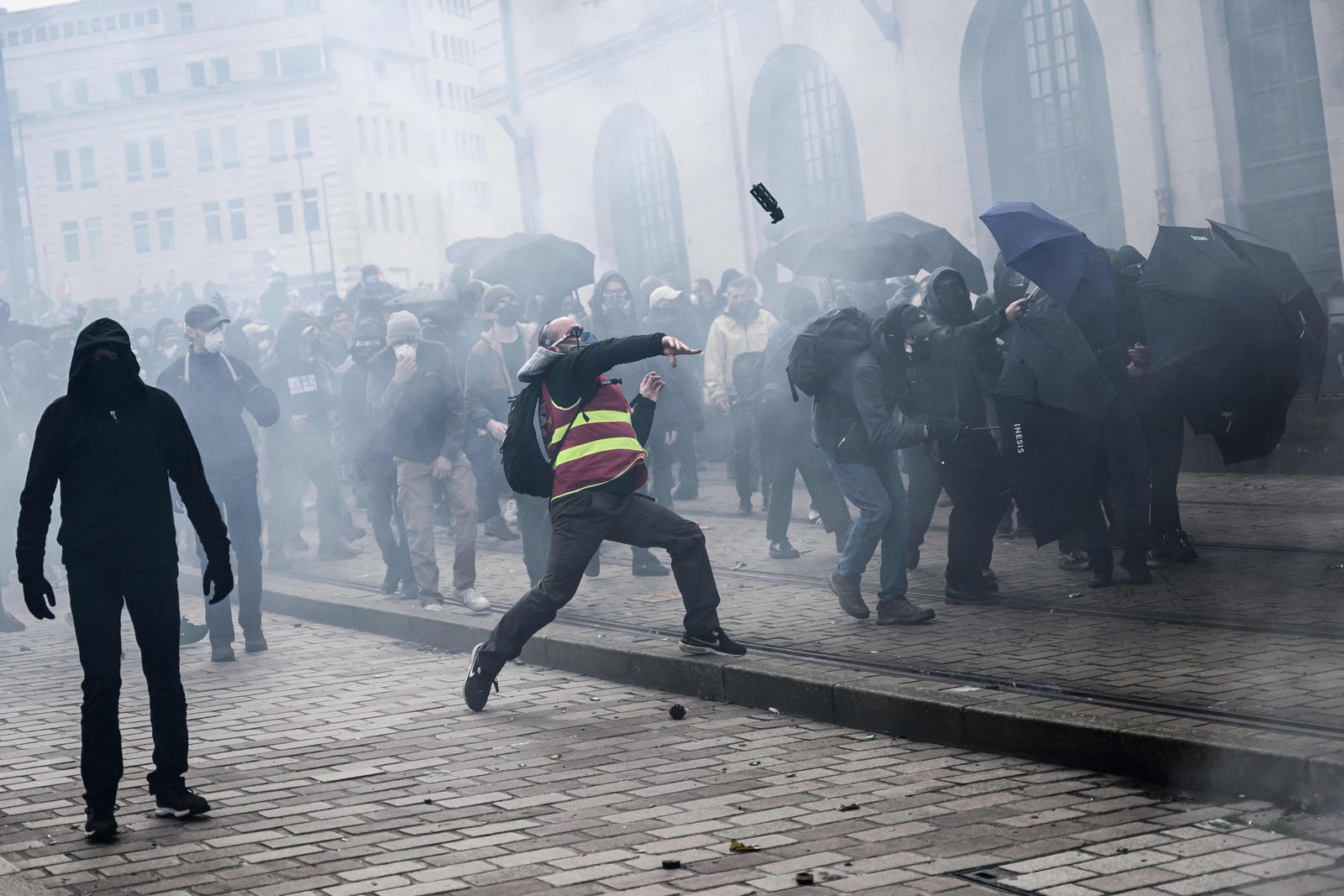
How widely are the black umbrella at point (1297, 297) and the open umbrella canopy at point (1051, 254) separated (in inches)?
25.0

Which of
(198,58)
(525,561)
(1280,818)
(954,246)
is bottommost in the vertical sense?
(1280,818)

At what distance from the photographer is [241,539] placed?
8.17 meters

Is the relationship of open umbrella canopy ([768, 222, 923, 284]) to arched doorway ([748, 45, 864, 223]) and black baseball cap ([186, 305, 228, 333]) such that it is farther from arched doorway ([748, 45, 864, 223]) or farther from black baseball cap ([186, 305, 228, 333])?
black baseball cap ([186, 305, 228, 333])

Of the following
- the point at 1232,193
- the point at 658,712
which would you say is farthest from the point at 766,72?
the point at 1232,193

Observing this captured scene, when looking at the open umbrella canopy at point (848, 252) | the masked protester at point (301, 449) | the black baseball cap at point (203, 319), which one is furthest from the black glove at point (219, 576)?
the masked protester at point (301, 449)

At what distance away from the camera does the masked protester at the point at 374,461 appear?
360 inches

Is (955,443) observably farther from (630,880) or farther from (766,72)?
(630,880)

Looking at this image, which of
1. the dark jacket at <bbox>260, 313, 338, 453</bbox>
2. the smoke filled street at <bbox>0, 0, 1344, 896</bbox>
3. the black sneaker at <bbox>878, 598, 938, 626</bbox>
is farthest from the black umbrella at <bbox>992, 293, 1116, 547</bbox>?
the dark jacket at <bbox>260, 313, 338, 453</bbox>

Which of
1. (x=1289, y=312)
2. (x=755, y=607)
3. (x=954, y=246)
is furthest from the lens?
(x=954, y=246)

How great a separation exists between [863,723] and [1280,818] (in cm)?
174

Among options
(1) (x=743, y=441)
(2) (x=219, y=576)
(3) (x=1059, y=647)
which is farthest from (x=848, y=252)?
(2) (x=219, y=576)

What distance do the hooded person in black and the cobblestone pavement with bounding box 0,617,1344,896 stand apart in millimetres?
1624

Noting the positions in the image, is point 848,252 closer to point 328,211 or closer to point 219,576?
point 328,211

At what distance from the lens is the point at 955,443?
24.0 feet
